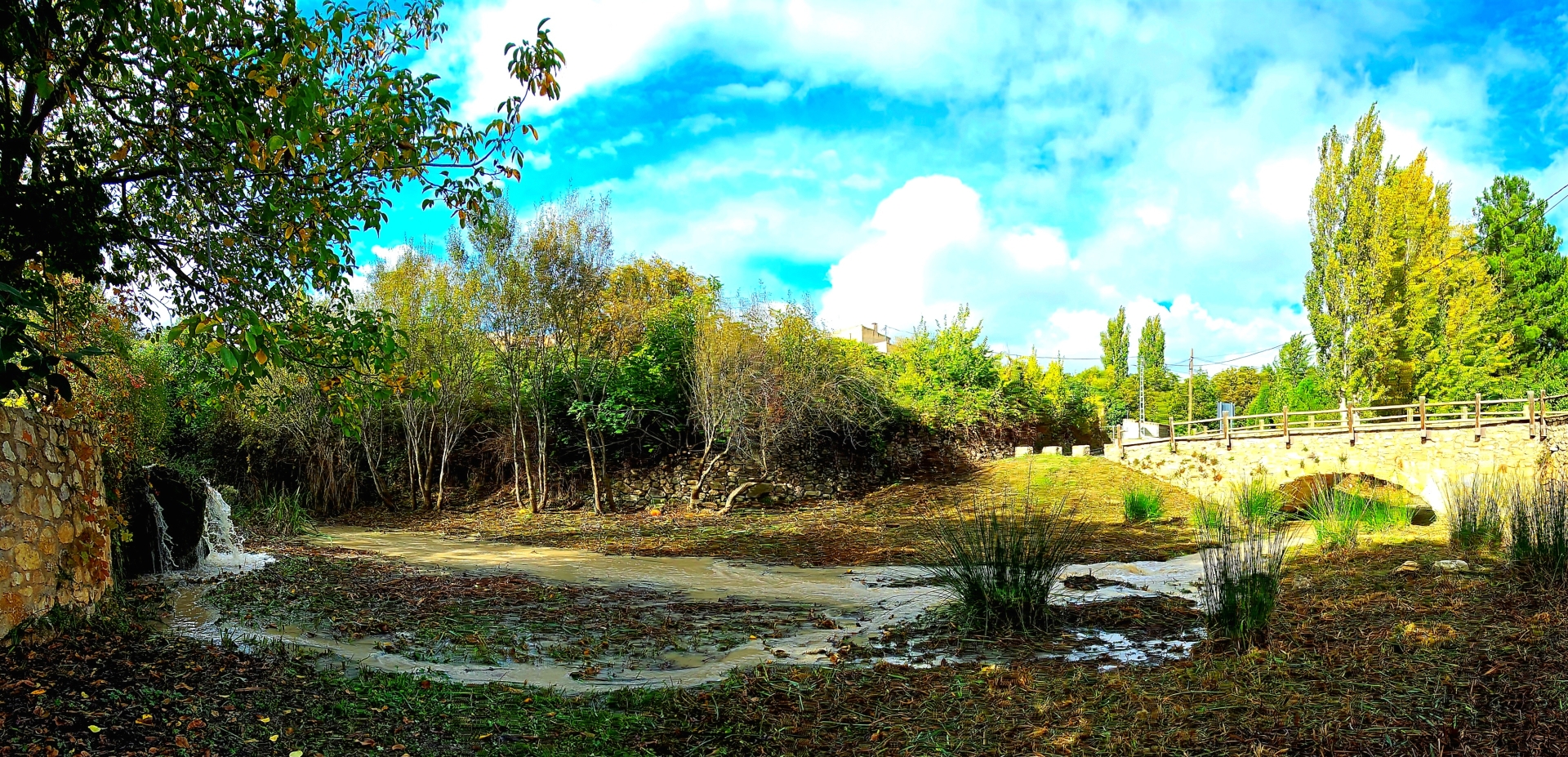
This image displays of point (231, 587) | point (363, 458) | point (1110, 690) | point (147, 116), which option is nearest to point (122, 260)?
point (147, 116)

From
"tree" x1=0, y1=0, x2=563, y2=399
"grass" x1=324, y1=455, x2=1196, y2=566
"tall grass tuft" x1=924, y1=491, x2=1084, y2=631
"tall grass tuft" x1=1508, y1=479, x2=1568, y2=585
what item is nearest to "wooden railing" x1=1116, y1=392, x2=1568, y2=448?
"grass" x1=324, y1=455, x2=1196, y2=566

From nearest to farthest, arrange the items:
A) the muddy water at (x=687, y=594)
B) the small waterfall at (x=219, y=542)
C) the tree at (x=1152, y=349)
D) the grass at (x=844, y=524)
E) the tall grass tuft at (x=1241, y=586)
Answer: the tall grass tuft at (x=1241, y=586) → the muddy water at (x=687, y=594) → the small waterfall at (x=219, y=542) → the grass at (x=844, y=524) → the tree at (x=1152, y=349)

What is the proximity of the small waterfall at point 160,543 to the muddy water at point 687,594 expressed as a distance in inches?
45.0

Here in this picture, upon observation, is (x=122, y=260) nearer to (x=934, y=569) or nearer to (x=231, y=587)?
(x=231, y=587)

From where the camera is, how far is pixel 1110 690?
12.5ft

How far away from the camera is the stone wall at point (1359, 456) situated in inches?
616

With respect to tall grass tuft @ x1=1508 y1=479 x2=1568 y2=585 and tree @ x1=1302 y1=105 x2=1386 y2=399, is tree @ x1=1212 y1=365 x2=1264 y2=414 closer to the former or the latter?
tree @ x1=1302 y1=105 x2=1386 y2=399

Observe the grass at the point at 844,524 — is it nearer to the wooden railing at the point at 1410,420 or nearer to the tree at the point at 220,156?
the wooden railing at the point at 1410,420

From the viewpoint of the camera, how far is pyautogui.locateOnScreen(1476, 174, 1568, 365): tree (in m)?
21.7

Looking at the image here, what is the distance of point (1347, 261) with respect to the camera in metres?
22.4

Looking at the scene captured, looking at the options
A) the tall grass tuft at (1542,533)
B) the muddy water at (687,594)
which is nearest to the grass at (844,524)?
the muddy water at (687,594)

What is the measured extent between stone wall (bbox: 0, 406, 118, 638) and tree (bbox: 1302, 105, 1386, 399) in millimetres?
25572

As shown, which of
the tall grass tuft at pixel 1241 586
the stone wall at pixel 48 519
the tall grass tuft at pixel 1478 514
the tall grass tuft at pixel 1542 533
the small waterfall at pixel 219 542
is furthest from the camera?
the small waterfall at pixel 219 542

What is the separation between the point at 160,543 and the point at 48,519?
3.83m
